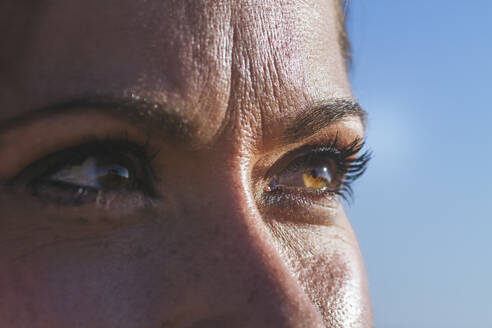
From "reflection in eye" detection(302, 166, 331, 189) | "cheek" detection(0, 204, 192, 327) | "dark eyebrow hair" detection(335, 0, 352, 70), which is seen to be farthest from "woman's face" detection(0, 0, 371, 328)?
"dark eyebrow hair" detection(335, 0, 352, 70)

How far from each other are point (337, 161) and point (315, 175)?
0.15 m

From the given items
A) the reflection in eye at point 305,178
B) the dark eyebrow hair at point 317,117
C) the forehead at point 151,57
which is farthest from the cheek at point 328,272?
the forehead at point 151,57

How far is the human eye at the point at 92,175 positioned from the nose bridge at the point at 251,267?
0.22 meters

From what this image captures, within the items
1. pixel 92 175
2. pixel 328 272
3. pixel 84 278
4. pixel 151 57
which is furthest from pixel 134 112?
pixel 328 272

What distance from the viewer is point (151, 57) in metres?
1.35

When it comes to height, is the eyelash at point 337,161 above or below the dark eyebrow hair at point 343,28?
below

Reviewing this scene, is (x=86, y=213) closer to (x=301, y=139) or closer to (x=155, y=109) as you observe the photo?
(x=155, y=109)

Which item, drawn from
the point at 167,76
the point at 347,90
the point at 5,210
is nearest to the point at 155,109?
the point at 167,76

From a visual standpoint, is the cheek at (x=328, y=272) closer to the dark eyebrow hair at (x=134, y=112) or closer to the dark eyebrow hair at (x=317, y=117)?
the dark eyebrow hair at (x=317, y=117)

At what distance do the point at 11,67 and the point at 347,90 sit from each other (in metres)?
1.23

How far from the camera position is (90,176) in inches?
57.2

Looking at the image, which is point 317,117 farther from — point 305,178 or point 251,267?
point 251,267

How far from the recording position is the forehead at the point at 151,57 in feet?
4.28

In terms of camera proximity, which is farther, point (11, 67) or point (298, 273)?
point (298, 273)
